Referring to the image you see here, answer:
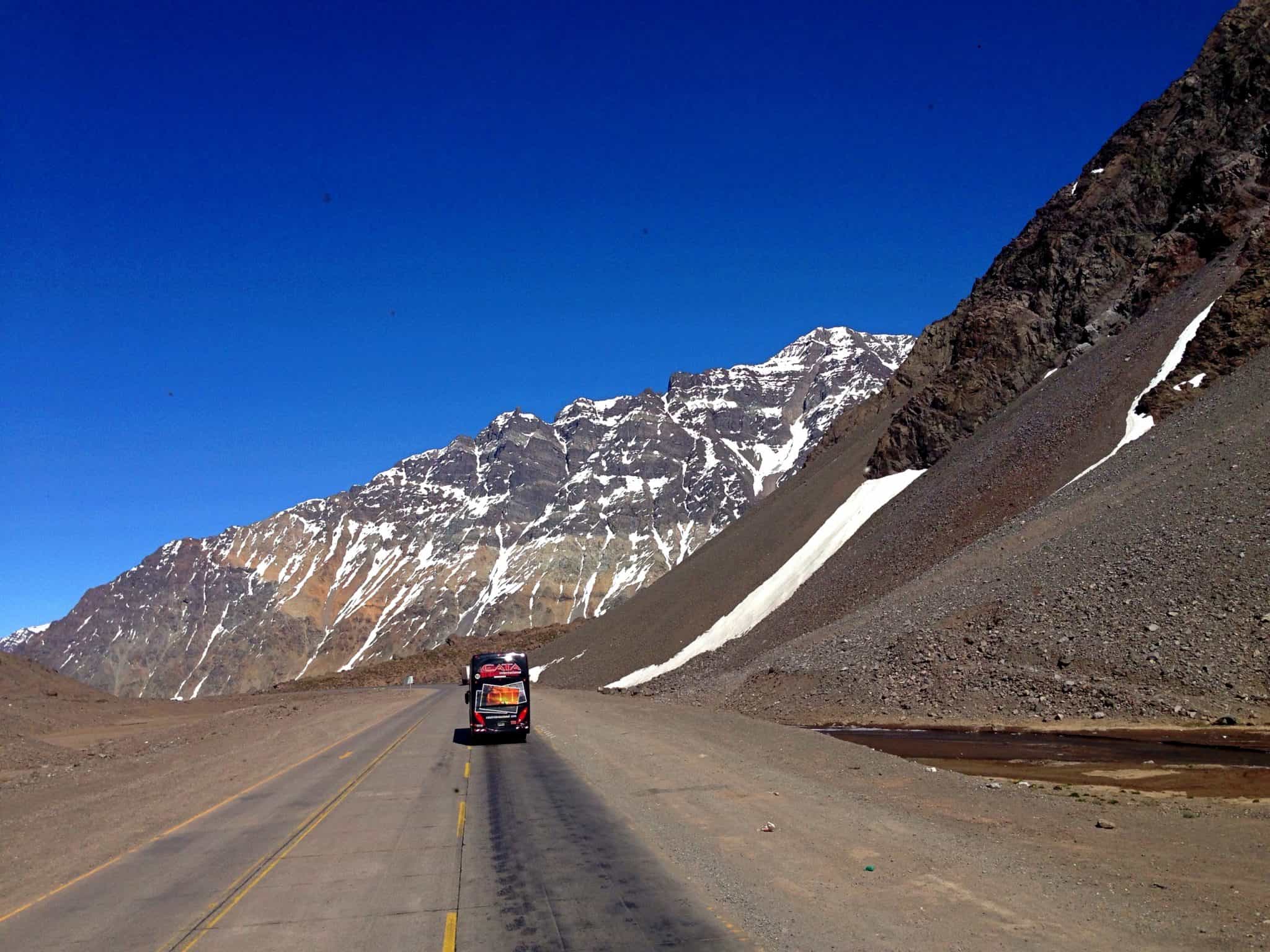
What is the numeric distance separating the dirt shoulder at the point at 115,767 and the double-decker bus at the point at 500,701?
538cm

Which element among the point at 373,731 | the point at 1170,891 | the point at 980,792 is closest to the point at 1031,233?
the point at 373,731

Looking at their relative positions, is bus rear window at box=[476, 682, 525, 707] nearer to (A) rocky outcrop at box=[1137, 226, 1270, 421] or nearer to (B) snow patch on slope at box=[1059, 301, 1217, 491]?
(B) snow patch on slope at box=[1059, 301, 1217, 491]

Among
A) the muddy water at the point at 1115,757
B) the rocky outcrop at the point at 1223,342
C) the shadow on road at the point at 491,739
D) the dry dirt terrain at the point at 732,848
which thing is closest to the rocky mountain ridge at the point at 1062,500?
the rocky outcrop at the point at 1223,342

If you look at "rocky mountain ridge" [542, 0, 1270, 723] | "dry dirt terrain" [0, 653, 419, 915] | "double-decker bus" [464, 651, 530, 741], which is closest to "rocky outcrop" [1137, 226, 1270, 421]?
"rocky mountain ridge" [542, 0, 1270, 723]

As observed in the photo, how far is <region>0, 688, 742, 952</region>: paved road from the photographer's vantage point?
9.48 meters

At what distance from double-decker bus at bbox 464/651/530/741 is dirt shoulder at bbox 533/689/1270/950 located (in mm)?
9587

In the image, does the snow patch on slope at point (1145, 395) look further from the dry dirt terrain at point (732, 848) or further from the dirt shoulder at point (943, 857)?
the dirt shoulder at point (943, 857)

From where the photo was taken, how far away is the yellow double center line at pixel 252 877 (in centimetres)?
974

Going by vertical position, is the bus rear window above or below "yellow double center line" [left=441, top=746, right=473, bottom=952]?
above

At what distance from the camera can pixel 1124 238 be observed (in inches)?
2896

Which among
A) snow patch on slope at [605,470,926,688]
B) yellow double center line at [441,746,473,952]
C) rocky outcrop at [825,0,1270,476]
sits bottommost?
yellow double center line at [441,746,473,952]

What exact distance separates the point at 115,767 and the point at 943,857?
1023 inches

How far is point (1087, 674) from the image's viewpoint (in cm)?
2817

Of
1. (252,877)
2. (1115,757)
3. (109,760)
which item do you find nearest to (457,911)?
(252,877)
